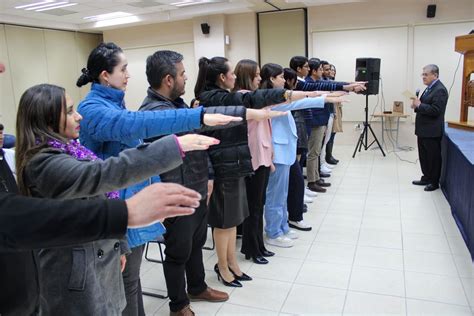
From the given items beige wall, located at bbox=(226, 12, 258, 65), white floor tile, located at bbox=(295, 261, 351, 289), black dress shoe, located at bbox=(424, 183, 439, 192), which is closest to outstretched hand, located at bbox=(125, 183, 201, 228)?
white floor tile, located at bbox=(295, 261, 351, 289)

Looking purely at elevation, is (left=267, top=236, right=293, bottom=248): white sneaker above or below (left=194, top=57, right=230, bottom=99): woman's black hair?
below

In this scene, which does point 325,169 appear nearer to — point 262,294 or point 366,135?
point 366,135

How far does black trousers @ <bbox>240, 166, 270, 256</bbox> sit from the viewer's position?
2.90 m

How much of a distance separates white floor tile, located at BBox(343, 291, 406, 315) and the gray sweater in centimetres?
156

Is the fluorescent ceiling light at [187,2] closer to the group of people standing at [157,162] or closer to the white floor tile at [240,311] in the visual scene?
the group of people standing at [157,162]

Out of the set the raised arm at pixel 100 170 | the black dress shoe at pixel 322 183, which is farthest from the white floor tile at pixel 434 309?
the black dress shoe at pixel 322 183

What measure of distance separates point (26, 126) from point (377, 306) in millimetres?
2189

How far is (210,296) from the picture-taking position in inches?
100

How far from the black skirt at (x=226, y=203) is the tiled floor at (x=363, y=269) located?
505 millimetres

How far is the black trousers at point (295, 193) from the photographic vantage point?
3.59 metres

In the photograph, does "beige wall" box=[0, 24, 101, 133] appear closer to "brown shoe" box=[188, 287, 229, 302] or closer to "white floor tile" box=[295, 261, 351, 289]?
"brown shoe" box=[188, 287, 229, 302]

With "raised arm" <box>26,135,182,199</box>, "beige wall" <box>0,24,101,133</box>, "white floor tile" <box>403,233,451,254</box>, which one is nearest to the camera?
"raised arm" <box>26,135,182,199</box>

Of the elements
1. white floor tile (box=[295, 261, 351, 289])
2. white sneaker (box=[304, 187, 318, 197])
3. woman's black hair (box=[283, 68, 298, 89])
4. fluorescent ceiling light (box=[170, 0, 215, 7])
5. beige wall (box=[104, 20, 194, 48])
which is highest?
fluorescent ceiling light (box=[170, 0, 215, 7])

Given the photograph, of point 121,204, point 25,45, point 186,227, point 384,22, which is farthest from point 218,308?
point 25,45
